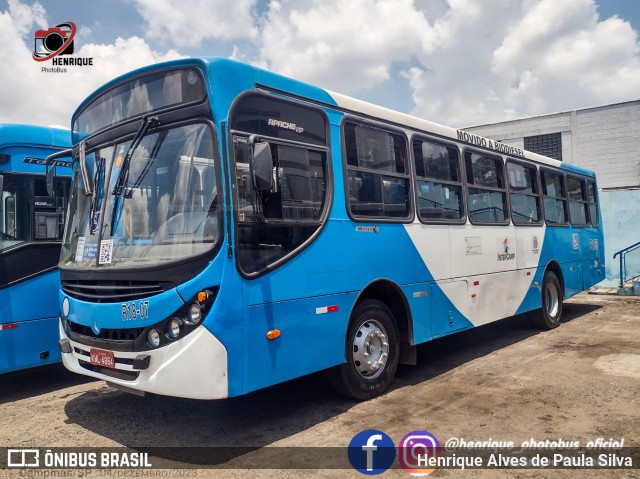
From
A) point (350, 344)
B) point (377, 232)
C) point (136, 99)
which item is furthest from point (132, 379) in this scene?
point (377, 232)

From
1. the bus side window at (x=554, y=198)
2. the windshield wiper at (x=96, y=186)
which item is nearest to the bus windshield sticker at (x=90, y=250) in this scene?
the windshield wiper at (x=96, y=186)

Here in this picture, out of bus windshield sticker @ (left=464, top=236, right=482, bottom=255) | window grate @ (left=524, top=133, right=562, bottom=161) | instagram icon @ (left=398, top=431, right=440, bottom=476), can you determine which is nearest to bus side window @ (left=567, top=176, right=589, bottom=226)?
bus windshield sticker @ (left=464, top=236, right=482, bottom=255)

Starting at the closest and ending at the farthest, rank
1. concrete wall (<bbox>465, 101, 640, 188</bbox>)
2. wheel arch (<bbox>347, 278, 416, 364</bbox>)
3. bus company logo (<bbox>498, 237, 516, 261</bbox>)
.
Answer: wheel arch (<bbox>347, 278, 416, 364</bbox>)
bus company logo (<bbox>498, 237, 516, 261</bbox>)
concrete wall (<bbox>465, 101, 640, 188</bbox>)

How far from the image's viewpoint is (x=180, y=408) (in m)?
5.43

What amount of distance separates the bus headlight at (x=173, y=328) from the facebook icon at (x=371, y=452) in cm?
165

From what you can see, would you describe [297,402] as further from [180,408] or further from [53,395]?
[53,395]

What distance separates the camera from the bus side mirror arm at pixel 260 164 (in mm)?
4090

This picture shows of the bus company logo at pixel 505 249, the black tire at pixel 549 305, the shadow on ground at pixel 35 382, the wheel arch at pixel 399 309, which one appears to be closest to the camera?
the wheel arch at pixel 399 309

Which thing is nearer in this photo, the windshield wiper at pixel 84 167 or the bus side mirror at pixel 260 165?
the bus side mirror at pixel 260 165

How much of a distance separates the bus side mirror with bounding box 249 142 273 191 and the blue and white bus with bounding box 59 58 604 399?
0.04 ft

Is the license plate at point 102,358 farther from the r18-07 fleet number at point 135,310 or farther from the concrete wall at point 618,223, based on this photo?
the concrete wall at point 618,223

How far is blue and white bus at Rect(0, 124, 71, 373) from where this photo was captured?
586 centimetres

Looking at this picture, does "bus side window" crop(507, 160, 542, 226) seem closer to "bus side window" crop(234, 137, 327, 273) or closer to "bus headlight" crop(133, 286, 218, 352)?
"bus side window" crop(234, 137, 327, 273)

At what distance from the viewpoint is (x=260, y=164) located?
13.4 feet
